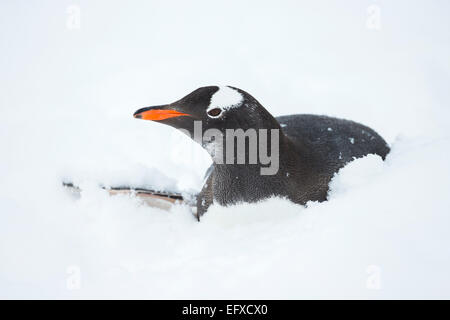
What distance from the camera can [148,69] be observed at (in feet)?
14.8

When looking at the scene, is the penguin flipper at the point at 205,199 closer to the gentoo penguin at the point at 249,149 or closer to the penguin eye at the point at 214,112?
the gentoo penguin at the point at 249,149

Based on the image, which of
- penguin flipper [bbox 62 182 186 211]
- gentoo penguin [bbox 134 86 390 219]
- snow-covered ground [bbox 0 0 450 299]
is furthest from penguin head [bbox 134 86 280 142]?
penguin flipper [bbox 62 182 186 211]

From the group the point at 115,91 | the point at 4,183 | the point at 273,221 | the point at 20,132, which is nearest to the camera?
the point at 273,221

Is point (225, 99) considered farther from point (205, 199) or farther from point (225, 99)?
point (205, 199)

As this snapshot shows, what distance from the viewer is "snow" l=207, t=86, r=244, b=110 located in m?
1.75

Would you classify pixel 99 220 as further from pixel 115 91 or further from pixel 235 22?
pixel 235 22

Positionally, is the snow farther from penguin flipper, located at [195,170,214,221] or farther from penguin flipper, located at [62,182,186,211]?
penguin flipper, located at [62,182,186,211]

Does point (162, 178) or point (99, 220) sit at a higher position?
point (162, 178)

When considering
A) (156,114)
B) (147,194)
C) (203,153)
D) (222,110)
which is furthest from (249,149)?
(203,153)

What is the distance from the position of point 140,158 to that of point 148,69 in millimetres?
1737

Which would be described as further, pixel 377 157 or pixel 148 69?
pixel 148 69

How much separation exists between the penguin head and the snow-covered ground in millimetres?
375

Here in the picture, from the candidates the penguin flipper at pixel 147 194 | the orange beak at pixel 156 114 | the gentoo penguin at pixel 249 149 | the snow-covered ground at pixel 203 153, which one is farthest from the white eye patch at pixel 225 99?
the penguin flipper at pixel 147 194
